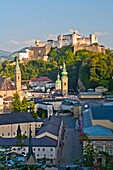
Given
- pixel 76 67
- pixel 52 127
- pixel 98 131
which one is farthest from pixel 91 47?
pixel 98 131

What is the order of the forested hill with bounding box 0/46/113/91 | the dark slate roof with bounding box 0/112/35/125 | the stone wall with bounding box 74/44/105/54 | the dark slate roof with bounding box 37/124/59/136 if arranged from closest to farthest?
the dark slate roof with bounding box 37/124/59/136, the dark slate roof with bounding box 0/112/35/125, the forested hill with bounding box 0/46/113/91, the stone wall with bounding box 74/44/105/54

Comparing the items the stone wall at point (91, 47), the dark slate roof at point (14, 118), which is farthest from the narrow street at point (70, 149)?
the stone wall at point (91, 47)

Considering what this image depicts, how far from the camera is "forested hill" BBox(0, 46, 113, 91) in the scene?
161ft

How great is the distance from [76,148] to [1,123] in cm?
573

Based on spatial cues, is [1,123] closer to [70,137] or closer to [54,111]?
[70,137]

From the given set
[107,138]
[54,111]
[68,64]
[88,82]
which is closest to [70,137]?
[107,138]

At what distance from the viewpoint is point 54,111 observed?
4150 cm

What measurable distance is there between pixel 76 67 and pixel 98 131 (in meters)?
36.9

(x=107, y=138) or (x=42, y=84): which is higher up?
(x=42, y=84)

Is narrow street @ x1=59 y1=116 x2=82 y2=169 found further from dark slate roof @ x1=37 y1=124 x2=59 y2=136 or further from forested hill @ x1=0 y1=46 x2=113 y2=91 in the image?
forested hill @ x1=0 y1=46 x2=113 y2=91

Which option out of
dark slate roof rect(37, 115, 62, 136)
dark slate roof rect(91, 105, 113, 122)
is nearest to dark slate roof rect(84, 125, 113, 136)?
dark slate roof rect(91, 105, 113, 122)

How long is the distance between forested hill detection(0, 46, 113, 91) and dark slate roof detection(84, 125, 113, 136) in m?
24.3

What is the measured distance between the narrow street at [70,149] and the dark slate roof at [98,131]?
62.0 inches

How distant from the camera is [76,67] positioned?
192 ft
